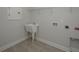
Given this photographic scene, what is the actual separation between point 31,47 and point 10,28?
0.38 m

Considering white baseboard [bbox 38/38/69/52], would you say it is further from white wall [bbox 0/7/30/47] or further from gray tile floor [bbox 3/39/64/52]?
white wall [bbox 0/7/30/47]

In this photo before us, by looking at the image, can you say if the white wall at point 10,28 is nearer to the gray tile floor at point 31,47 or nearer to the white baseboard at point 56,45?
the gray tile floor at point 31,47

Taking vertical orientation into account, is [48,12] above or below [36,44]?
above

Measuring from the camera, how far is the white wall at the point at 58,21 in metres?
1.02

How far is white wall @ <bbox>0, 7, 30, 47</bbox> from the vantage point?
1.01 m

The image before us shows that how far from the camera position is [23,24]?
1079 mm

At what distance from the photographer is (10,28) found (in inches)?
41.6

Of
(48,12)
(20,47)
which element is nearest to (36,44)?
(20,47)

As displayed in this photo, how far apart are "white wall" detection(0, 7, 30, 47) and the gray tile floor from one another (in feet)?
0.30

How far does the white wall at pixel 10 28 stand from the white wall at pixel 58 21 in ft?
0.37

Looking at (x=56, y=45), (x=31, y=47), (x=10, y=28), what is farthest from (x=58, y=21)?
(x=10, y=28)
